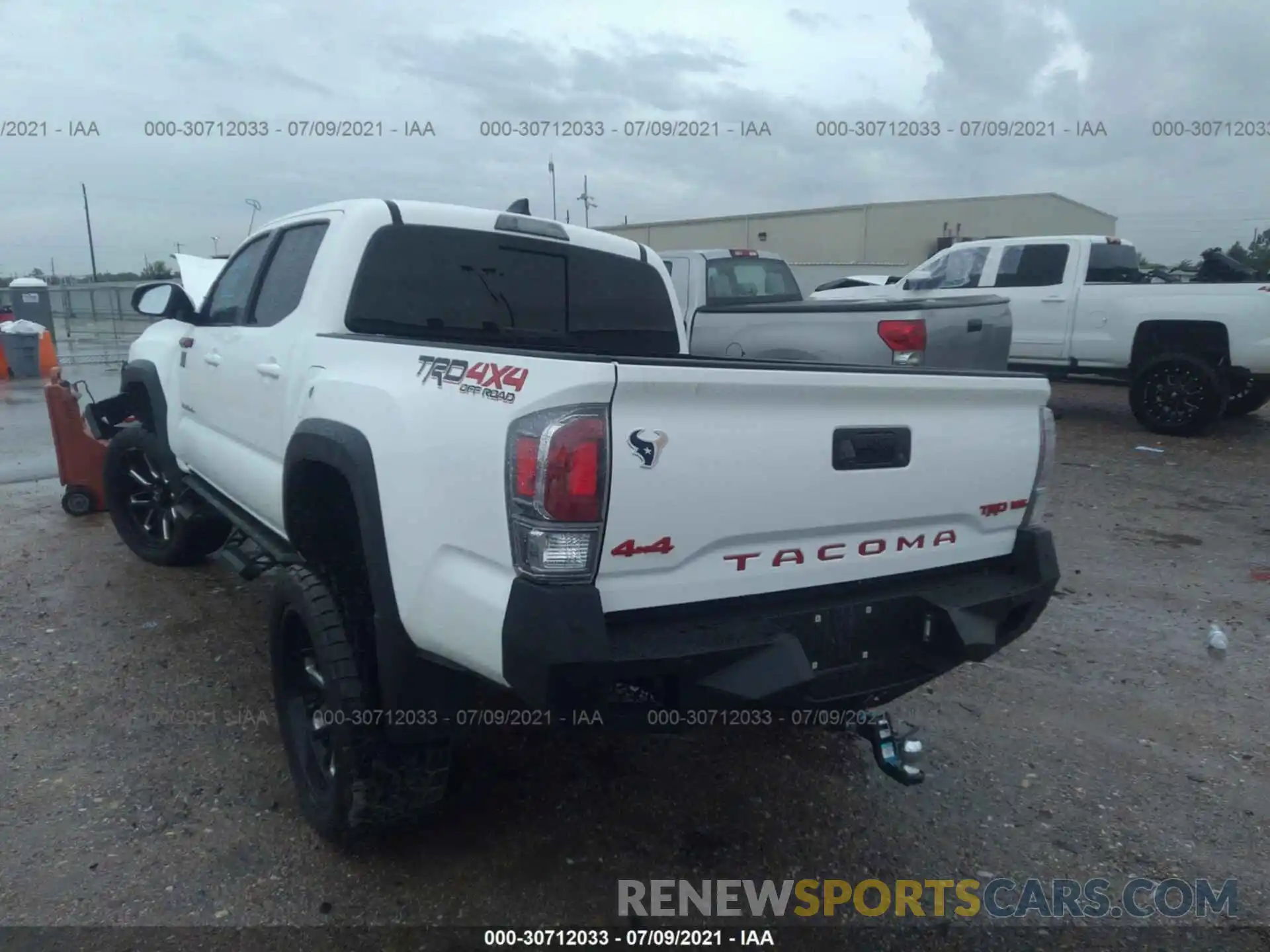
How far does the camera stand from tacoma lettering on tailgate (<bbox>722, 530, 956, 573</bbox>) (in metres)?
2.49

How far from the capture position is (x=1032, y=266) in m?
11.4

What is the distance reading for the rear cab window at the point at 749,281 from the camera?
39.2ft

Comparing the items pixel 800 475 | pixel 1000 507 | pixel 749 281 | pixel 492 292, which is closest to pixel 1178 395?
pixel 749 281

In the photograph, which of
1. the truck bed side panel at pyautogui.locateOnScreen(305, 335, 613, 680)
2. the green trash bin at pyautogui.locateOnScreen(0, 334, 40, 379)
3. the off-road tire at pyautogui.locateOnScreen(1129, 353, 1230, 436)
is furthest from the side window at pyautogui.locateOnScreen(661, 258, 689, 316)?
the green trash bin at pyautogui.locateOnScreen(0, 334, 40, 379)

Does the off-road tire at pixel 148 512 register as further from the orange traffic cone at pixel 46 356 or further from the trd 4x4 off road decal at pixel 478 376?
the orange traffic cone at pixel 46 356

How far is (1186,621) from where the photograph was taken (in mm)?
5176

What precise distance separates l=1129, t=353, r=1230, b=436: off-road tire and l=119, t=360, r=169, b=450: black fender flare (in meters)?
9.63

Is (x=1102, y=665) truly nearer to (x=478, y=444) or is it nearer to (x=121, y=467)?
(x=478, y=444)

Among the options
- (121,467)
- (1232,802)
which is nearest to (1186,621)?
(1232,802)

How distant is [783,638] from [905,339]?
2.91 meters

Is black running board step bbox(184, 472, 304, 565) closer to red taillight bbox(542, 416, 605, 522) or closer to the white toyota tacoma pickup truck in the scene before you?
the white toyota tacoma pickup truck

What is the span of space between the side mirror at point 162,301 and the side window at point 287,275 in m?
0.87

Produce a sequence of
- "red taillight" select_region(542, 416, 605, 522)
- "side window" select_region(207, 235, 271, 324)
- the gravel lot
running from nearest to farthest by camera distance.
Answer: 1. "red taillight" select_region(542, 416, 605, 522)
2. the gravel lot
3. "side window" select_region(207, 235, 271, 324)

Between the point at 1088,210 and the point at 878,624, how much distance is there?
38.0 meters
